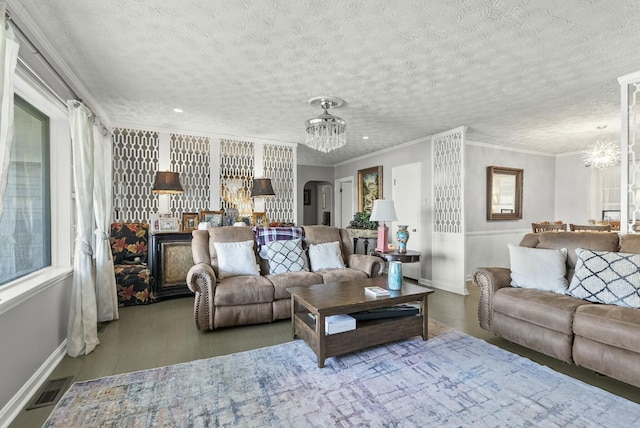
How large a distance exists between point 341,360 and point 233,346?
944mm

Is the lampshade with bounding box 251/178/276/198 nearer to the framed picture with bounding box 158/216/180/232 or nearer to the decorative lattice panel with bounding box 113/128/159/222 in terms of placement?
the framed picture with bounding box 158/216/180/232

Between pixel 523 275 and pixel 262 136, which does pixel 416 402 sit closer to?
pixel 523 275

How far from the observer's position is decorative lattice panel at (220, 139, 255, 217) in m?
4.96

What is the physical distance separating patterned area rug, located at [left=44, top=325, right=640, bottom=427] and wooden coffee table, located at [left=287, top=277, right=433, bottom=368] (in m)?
0.13

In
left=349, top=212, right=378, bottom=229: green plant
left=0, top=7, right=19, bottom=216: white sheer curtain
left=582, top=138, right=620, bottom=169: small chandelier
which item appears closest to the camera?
left=0, top=7, right=19, bottom=216: white sheer curtain

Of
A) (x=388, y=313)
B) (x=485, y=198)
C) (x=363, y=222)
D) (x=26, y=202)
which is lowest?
(x=388, y=313)

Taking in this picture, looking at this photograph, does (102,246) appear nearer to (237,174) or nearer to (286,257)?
(286,257)

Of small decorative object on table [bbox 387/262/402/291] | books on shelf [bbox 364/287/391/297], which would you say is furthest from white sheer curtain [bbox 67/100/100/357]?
small decorative object on table [bbox 387/262/402/291]

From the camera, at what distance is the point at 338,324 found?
93.6 inches

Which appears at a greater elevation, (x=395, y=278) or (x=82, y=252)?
(x=82, y=252)

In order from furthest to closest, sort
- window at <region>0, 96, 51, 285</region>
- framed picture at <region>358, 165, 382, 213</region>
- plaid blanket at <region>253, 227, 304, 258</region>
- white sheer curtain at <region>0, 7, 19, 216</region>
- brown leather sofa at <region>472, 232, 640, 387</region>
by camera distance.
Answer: framed picture at <region>358, 165, 382, 213</region>, plaid blanket at <region>253, 227, 304, 258</region>, window at <region>0, 96, 51, 285</region>, brown leather sofa at <region>472, 232, 640, 387</region>, white sheer curtain at <region>0, 7, 19, 216</region>

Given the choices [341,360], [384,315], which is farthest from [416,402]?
[384,315]

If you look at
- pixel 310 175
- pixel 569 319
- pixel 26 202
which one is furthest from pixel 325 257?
pixel 310 175

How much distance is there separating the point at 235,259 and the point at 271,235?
575 mm
